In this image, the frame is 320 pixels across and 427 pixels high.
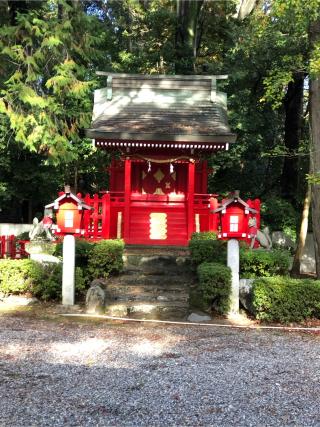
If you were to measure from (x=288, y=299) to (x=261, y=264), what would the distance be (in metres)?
1.45

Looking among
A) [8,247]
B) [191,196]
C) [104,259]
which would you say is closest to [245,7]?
[191,196]

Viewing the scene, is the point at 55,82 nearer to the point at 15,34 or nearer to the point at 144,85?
the point at 15,34

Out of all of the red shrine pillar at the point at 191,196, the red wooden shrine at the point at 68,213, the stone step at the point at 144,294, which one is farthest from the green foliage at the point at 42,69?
the stone step at the point at 144,294

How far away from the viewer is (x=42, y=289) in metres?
8.14

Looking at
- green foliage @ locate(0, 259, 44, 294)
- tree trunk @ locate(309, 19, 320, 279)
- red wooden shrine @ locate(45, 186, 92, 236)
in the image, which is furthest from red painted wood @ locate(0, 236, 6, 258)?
tree trunk @ locate(309, 19, 320, 279)

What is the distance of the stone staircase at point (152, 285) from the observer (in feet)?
24.8

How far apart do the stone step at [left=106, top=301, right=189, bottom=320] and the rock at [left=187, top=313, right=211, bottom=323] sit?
0.60ft

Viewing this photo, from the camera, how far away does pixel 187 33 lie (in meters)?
17.8

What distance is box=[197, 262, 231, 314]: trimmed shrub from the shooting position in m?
7.36

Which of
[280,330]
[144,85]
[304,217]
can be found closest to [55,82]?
[144,85]

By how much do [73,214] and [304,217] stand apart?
19.2ft

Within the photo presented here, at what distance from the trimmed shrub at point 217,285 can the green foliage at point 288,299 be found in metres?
0.63

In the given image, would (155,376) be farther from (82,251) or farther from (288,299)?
(82,251)

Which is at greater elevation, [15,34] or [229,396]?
[15,34]
